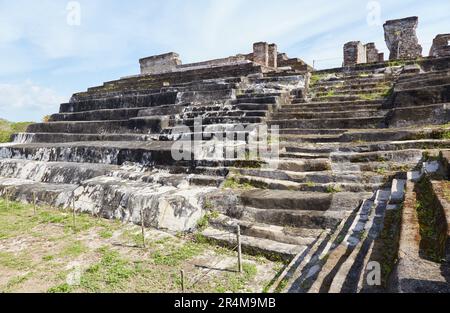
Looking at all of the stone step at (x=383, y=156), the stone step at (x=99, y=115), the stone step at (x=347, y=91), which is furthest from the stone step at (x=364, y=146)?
the stone step at (x=99, y=115)

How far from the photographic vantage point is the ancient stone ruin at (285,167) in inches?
126

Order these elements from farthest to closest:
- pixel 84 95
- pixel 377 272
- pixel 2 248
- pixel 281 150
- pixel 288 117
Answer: pixel 84 95 < pixel 288 117 < pixel 281 150 < pixel 2 248 < pixel 377 272

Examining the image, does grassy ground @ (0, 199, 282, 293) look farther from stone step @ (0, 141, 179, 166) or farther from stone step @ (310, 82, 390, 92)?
stone step @ (310, 82, 390, 92)

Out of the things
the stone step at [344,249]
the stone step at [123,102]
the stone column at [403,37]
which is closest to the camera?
the stone step at [344,249]

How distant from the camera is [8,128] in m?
15.1

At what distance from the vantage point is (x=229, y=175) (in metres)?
5.91

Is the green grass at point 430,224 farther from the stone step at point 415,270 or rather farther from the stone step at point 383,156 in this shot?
the stone step at point 383,156

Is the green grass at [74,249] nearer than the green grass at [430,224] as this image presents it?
No

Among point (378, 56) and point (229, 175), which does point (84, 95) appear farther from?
point (378, 56)

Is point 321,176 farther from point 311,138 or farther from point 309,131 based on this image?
point 309,131

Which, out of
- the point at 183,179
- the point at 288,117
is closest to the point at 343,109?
the point at 288,117

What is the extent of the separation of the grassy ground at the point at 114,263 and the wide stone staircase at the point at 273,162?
1.01 feet

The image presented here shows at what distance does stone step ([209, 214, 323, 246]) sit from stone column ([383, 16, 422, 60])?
10.5 meters

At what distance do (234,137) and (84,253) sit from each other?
393 centimetres
